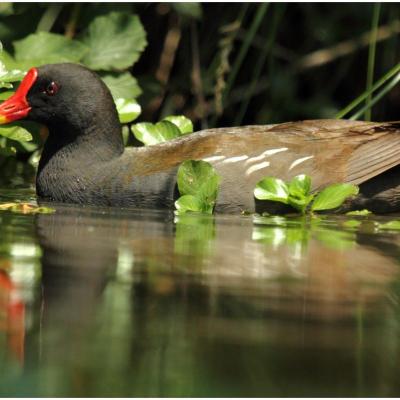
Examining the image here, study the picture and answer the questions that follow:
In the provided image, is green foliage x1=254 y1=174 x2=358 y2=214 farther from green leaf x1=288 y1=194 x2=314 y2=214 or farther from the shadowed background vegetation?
the shadowed background vegetation

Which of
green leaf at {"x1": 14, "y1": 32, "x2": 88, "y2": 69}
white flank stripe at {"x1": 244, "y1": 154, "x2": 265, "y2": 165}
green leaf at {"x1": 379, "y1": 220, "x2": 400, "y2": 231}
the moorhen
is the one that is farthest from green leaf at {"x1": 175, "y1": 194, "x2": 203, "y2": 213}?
green leaf at {"x1": 14, "y1": 32, "x2": 88, "y2": 69}

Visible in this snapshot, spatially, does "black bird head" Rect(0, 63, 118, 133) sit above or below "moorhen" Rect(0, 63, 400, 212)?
above

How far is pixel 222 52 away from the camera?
23.2 feet

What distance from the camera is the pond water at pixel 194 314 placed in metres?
1.93

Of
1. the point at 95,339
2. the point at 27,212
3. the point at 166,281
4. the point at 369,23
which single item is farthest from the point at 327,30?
the point at 95,339

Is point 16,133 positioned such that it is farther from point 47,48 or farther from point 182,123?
point 182,123

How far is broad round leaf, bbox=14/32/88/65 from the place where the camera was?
19.6ft

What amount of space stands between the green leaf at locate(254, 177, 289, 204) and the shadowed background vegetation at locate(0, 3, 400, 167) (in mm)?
1248

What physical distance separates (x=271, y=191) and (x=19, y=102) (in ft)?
4.86

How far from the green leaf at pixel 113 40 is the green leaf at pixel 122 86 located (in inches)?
3.9

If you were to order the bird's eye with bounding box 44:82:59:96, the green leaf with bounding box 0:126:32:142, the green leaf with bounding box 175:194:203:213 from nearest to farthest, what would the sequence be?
1. the green leaf with bounding box 175:194:203:213
2. the green leaf with bounding box 0:126:32:142
3. the bird's eye with bounding box 44:82:59:96

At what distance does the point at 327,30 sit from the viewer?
26.2 ft

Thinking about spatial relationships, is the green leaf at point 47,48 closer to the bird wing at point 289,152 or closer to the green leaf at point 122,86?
the green leaf at point 122,86

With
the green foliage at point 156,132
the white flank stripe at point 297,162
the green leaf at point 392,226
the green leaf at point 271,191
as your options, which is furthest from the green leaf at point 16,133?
the green leaf at point 392,226
